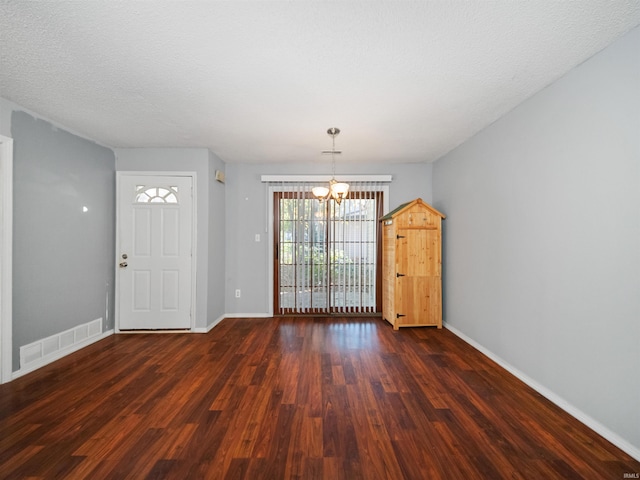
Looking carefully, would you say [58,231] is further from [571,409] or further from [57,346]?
[571,409]

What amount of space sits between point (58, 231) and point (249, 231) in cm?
227

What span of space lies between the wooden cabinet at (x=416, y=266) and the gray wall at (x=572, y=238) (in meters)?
0.77

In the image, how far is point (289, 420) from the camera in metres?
1.96

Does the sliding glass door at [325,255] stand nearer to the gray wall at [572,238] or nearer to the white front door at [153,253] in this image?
the white front door at [153,253]

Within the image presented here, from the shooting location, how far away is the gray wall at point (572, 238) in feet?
5.62

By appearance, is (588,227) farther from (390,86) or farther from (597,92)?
(390,86)

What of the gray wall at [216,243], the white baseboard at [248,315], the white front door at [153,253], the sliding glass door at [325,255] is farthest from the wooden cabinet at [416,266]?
the white front door at [153,253]

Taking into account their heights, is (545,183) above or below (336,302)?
above

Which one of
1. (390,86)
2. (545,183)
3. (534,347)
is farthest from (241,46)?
(534,347)

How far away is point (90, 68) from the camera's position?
82.4 inches

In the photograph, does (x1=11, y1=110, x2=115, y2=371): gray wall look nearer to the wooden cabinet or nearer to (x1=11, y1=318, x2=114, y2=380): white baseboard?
(x1=11, y1=318, x2=114, y2=380): white baseboard

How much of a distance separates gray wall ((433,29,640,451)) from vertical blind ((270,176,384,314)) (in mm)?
1739

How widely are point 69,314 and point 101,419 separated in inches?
70.2

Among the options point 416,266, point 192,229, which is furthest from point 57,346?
point 416,266
